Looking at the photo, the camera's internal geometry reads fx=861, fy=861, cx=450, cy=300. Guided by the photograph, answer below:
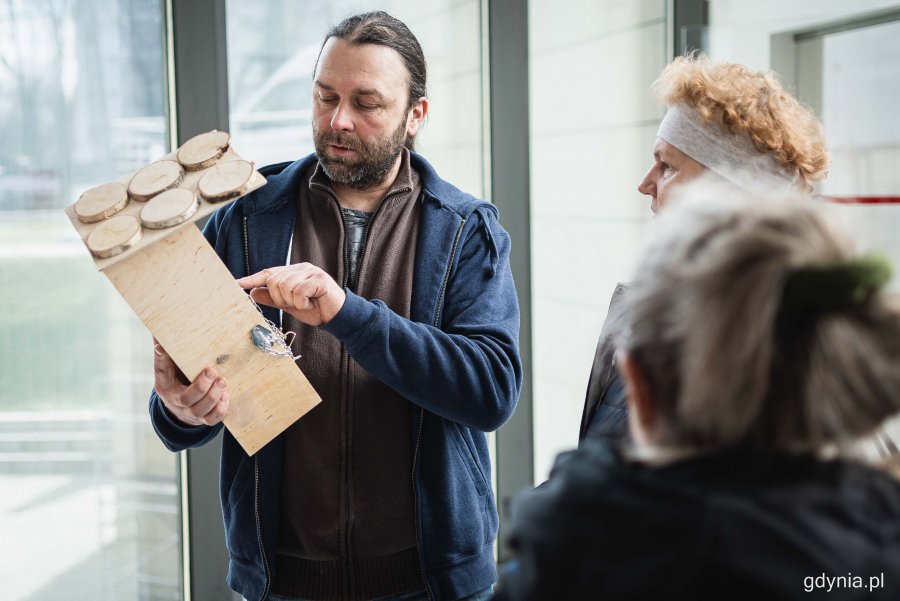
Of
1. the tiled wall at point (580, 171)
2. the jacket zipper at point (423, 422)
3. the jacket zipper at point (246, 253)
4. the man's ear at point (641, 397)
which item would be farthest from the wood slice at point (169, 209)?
the tiled wall at point (580, 171)

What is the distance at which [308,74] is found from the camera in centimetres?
253

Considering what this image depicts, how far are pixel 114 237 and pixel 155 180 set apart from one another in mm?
140

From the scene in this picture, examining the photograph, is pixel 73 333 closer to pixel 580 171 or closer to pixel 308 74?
pixel 308 74

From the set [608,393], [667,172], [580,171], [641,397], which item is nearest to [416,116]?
[667,172]

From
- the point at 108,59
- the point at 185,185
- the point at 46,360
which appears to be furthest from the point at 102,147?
the point at 185,185

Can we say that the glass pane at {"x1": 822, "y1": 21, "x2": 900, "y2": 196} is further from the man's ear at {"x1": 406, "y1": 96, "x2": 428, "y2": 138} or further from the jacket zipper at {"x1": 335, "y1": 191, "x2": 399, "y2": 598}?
the jacket zipper at {"x1": 335, "y1": 191, "x2": 399, "y2": 598}

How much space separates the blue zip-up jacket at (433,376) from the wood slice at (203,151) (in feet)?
0.67

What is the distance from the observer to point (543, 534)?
735mm

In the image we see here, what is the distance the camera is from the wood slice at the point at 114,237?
1220mm

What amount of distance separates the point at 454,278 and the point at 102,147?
3.96ft

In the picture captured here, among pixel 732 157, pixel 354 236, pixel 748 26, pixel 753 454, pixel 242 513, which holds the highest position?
pixel 748 26

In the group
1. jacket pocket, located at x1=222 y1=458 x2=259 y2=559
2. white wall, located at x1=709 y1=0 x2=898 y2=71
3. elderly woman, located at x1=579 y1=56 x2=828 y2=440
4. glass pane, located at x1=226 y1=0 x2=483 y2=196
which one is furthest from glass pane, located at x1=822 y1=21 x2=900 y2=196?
jacket pocket, located at x1=222 y1=458 x2=259 y2=559

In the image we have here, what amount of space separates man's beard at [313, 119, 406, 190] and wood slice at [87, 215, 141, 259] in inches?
16.1

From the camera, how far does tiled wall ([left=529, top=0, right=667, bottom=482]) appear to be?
2904 millimetres
